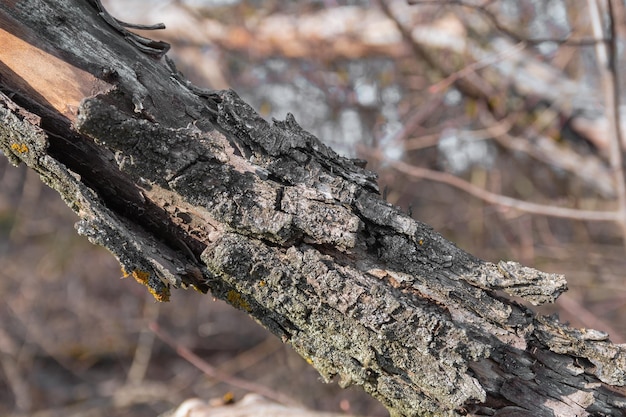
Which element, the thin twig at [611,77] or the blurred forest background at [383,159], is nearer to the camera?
the thin twig at [611,77]

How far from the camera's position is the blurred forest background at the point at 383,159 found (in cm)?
404

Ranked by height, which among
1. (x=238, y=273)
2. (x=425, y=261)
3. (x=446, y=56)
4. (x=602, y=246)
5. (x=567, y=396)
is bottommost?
(x=238, y=273)

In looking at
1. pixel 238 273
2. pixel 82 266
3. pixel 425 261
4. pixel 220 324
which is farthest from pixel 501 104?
pixel 82 266

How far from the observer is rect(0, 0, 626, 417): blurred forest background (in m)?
4.04

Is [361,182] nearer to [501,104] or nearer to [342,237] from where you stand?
[342,237]

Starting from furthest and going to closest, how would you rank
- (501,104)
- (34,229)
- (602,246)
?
(34,229), (602,246), (501,104)

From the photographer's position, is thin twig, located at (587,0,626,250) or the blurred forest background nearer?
thin twig, located at (587,0,626,250)

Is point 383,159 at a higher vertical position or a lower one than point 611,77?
lower

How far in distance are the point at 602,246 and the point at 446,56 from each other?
7.66 feet

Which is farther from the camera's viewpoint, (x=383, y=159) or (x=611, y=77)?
(x=383, y=159)

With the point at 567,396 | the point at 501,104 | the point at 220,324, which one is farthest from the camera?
the point at 220,324

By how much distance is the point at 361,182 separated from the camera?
1.22 m

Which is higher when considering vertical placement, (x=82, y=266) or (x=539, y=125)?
(x=539, y=125)

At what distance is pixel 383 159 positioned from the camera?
3.41 m
